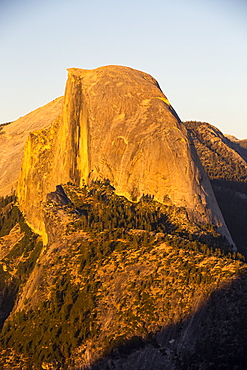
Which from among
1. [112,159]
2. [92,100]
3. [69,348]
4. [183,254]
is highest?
[92,100]

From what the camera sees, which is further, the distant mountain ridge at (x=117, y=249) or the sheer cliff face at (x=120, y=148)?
the sheer cliff face at (x=120, y=148)

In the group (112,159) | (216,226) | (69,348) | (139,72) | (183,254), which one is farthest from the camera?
(139,72)

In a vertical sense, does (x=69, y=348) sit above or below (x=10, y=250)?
below

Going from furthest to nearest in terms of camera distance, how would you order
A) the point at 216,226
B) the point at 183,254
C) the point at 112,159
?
the point at 112,159
the point at 216,226
the point at 183,254

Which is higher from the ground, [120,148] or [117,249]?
[120,148]

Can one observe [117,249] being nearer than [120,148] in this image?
Yes

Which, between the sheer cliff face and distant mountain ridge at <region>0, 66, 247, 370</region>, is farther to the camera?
the sheer cliff face

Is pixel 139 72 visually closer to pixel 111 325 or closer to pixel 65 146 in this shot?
pixel 65 146

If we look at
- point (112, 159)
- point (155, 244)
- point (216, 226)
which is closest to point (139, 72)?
point (112, 159)
